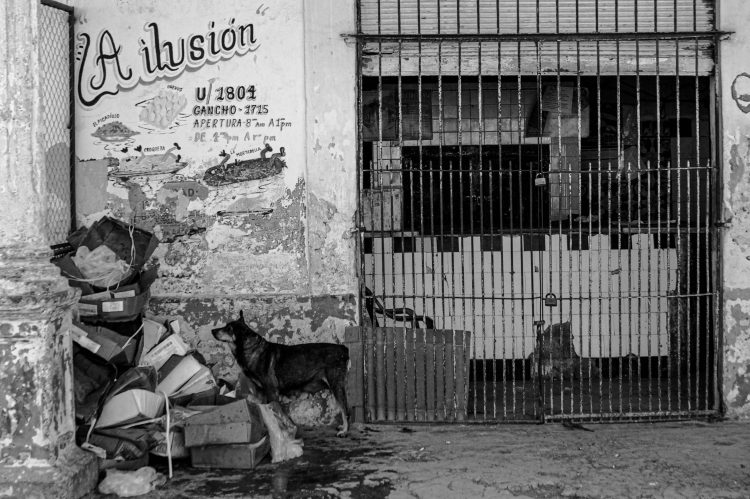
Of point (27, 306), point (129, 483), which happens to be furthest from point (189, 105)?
point (129, 483)

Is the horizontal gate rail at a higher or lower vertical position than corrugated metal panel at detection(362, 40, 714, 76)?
higher

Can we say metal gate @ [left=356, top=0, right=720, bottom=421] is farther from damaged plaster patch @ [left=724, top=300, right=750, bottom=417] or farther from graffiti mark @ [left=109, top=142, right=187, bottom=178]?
graffiti mark @ [left=109, top=142, right=187, bottom=178]

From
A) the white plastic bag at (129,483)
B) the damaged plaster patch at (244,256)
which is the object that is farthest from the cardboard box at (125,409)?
the damaged plaster patch at (244,256)

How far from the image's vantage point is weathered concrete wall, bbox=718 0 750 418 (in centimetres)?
657

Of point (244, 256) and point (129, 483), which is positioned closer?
point (129, 483)

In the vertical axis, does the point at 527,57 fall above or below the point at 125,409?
above

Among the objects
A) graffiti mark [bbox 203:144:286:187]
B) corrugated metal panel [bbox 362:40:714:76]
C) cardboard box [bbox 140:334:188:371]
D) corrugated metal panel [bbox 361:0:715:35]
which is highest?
corrugated metal panel [bbox 361:0:715:35]

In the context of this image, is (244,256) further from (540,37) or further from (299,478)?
(540,37)

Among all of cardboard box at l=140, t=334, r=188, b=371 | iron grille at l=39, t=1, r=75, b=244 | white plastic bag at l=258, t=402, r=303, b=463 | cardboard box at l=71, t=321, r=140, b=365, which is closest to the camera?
cardboard box at l=71, t=321, r=140, b=365

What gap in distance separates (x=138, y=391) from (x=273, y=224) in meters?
1.76

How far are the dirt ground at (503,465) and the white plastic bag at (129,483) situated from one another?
10 cm

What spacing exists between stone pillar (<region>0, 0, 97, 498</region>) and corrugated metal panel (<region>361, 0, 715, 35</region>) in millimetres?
2802

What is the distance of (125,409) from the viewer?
5.59 m

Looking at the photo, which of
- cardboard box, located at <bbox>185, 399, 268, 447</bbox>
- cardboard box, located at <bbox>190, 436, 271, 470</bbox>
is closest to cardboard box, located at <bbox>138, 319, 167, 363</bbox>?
cardboard box, located at <bbox>185, 399, 268, 447</bbox>
